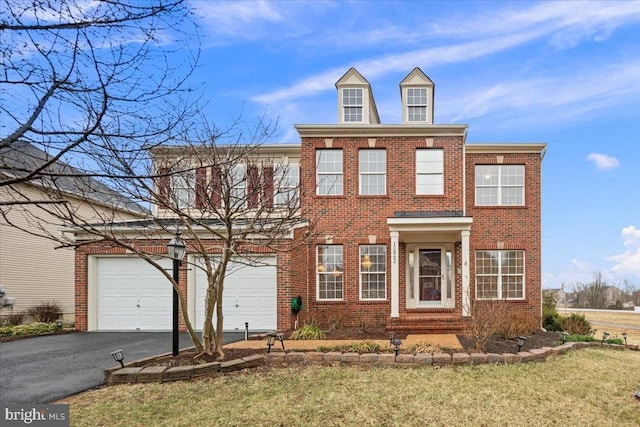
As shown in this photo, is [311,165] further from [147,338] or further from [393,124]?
[147,338]

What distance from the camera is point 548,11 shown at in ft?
34.8

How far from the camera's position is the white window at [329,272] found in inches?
580

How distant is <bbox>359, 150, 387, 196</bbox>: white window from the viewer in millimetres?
15055

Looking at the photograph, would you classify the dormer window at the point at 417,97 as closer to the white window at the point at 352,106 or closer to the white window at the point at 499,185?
the white window at the point at 352,106

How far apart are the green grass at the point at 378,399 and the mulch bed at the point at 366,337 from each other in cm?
91

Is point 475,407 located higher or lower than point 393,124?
lower

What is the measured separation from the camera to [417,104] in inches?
630

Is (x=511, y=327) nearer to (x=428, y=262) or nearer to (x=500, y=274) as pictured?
(x=500, y=274)

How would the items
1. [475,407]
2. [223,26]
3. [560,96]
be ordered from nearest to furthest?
1. [475,407]
2. [223,26]
3. [560,96]

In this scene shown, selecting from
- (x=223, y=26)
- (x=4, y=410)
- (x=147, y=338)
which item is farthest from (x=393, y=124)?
(x=4, y=410)

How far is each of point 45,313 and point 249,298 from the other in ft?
29.1

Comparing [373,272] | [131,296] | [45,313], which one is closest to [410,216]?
[373,272]

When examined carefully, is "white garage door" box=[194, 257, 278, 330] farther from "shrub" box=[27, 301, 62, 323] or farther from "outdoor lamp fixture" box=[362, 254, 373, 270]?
"shrub" box=[27, 301, 62, 323]

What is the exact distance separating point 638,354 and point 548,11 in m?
8.64
